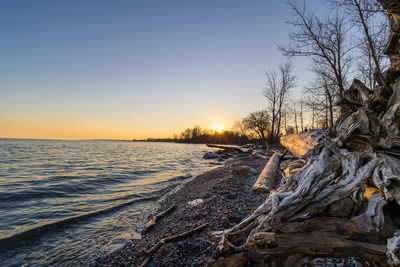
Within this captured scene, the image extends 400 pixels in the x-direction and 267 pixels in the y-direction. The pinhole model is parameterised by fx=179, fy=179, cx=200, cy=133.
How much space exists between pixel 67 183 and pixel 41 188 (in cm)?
94

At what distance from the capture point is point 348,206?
1.71 m

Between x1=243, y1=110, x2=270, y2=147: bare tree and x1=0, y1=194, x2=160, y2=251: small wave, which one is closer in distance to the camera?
x1=0, y1=194, x2=160, y2=251: small wave

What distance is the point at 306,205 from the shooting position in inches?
72.3

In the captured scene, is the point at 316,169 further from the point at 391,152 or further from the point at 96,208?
the point at 96,208

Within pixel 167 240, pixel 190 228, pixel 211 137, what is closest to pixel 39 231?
pixel 167 240

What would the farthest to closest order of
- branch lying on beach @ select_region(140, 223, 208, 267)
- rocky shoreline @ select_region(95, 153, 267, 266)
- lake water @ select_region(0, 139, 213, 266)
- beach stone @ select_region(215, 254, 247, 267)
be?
1. lake water @ select_region(0, 139, 213, 266)
2. branch lying on beach @ select_region(140, 223, 208, 267)
3. rocky shoreline @ select_region(95, 153, 267, 266)
4. beach stone @ select_region(215, 254, 247, 267)

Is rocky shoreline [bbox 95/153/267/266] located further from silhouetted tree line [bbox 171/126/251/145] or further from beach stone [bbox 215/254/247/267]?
silhouetted tree line [bbox 171/126/251/145]

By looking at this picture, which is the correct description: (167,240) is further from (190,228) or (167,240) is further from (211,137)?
(211,137)

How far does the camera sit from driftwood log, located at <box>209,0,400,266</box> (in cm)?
153

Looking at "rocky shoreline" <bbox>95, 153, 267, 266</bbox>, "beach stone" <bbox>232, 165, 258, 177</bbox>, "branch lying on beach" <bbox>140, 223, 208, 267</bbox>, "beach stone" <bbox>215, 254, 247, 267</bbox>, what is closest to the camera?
"beach stone" <bbox>215, 254, 247, 267</bbox>

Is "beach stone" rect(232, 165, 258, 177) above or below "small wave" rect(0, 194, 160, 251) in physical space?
above

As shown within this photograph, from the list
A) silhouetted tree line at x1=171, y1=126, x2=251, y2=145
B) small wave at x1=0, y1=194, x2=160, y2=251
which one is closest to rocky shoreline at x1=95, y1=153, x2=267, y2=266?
small wave at x1=0, y1=194, x2=160, y2=251

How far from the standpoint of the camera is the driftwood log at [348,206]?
5.03 feet

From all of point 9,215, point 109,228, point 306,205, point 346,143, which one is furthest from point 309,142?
point 9,215
